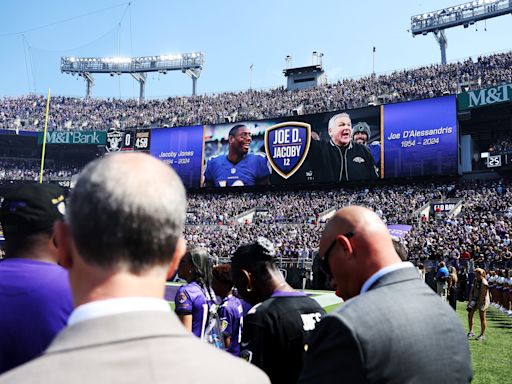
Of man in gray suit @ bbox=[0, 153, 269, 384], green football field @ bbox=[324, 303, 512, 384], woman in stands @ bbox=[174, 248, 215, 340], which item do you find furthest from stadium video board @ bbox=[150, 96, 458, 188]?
man in gray suit @ bbox=[0, 153, 269, 384]

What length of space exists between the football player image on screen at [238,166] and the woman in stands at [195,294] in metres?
39.7

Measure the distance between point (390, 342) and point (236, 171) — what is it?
146 feet

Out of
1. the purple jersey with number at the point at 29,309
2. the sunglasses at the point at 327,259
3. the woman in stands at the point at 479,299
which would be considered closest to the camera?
the purple jersey with number at the point at 29,309

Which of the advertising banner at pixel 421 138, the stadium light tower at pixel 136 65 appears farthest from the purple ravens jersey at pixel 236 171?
the stadium light tower at pixel 136 65

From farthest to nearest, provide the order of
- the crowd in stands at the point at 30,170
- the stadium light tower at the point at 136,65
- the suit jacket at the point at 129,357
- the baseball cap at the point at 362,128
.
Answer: the stadium light tower at the point at 136,65 → the crowd in stands at the point at 30,170 → the baseball cap at the point at 362,128 → the suit jacket at the point at 129,357

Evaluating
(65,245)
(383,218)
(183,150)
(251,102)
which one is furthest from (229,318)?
(251,102)

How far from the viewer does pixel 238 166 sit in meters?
46.2

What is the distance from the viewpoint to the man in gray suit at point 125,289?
1079 millimetres

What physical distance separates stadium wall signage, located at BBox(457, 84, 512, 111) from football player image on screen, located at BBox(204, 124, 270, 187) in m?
17.6

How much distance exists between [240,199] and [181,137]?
32.4 ft

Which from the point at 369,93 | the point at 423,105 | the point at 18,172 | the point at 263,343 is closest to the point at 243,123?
the point at 369,93

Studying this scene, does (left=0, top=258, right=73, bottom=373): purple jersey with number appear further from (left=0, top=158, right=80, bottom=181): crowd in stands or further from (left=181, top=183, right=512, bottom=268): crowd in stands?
(left=0, top=158, right=80, bottom=181): crowd in stands

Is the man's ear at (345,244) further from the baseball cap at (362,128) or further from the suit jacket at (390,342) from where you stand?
the baseball cap at (362,128)

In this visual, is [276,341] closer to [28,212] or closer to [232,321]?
[28,212]
